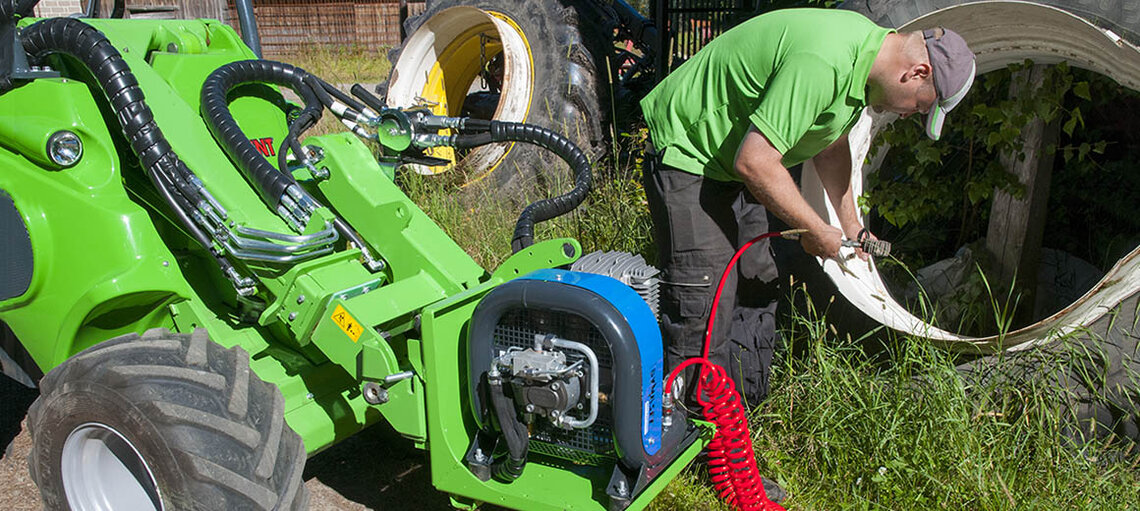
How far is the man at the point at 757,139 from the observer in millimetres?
2689

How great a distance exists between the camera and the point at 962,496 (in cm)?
289

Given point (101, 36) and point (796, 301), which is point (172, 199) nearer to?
point (101, 36)

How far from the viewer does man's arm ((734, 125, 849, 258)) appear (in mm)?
2713

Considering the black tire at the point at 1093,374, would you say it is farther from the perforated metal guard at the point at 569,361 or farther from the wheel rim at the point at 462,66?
the wheel rim at the point at 462,66

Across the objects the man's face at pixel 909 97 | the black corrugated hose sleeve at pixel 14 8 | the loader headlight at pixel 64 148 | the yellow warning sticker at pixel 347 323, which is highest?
the black corrugated hose sleeve at pixel 14 8

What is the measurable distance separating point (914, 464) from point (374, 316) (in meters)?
1.93

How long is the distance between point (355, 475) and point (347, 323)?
3.52ft

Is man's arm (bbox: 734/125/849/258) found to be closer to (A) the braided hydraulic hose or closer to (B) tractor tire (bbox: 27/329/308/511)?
(A) the braided hydraulic hose

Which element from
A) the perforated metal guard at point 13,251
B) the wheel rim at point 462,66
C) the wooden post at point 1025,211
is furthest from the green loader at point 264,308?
the wheel rim at point 462,66

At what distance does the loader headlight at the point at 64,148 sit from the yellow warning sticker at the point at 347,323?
0.98m

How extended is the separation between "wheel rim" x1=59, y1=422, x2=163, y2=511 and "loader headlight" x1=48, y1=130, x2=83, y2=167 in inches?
32.5

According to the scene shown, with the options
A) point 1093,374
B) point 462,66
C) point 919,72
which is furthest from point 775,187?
point 462,66

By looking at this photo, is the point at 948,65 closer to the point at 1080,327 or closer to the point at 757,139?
the point at 757,139

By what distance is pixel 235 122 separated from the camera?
279 centimetres
